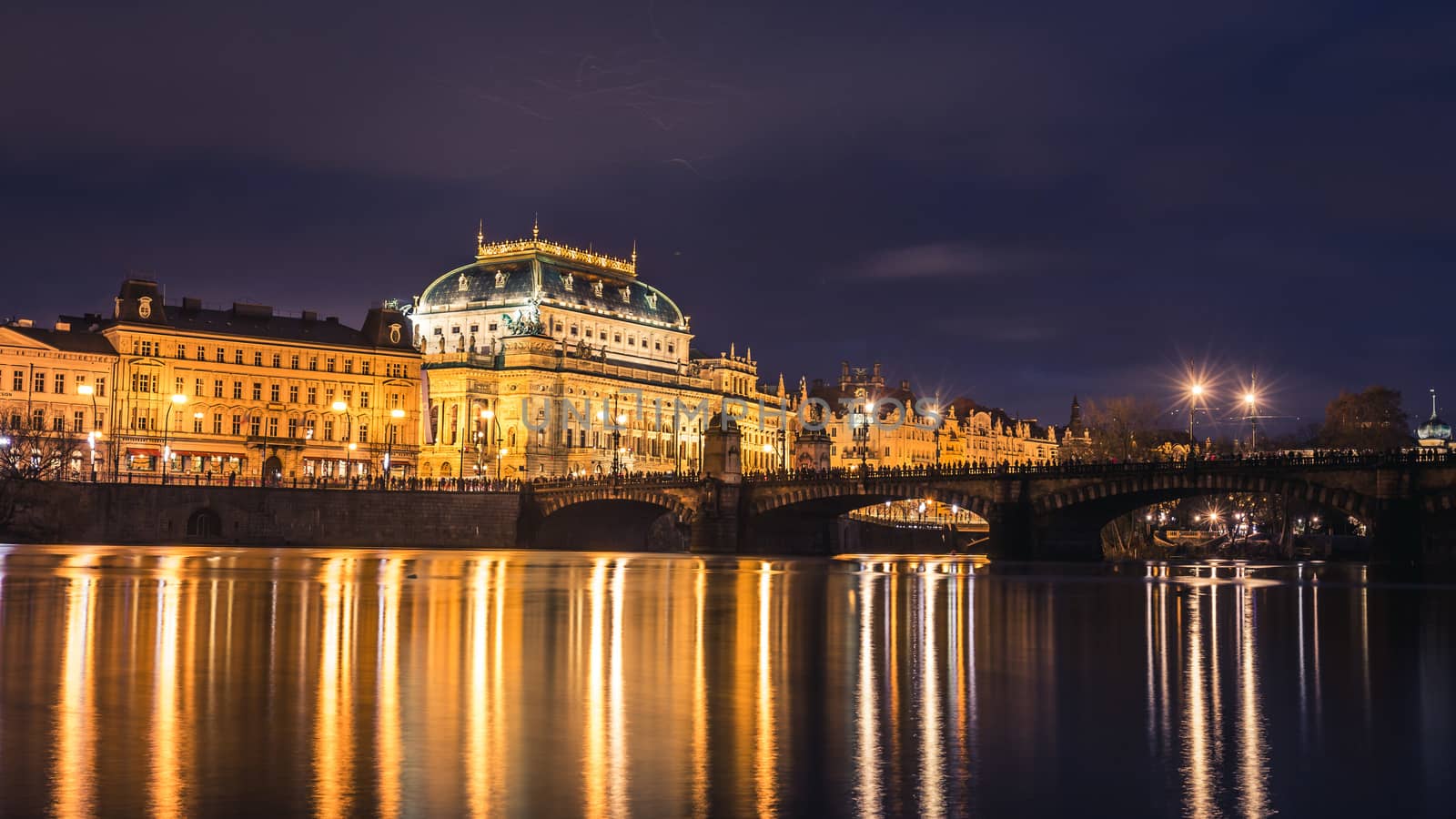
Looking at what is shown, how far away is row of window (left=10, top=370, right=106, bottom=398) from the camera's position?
137625 millimetres

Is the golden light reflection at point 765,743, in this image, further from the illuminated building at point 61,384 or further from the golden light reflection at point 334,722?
the illuminated building at point 61,384

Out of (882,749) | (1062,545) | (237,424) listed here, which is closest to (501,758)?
(882,749)

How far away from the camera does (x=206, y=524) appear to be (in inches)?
5015

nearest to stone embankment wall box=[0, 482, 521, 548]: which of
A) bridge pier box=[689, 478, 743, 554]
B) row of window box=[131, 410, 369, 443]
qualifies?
bridge pier box=[689, 478, 743, 554]

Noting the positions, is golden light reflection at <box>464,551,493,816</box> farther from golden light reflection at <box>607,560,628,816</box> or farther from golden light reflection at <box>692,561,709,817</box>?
golden light reflection at <box>692,561,709,817</box>

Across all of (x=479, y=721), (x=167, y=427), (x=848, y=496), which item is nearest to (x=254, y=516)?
(x=167, y=427)

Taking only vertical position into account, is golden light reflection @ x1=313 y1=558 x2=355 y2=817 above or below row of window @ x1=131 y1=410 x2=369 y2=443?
below

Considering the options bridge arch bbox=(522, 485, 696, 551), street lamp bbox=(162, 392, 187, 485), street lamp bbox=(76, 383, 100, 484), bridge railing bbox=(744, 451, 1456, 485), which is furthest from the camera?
street lamp bbox=(162, 392, 187, 485)

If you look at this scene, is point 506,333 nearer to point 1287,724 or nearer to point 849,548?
point 849,548

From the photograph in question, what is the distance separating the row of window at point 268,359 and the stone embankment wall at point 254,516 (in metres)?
25.3

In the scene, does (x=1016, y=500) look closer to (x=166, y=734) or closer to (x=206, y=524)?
(x=206, y=524)

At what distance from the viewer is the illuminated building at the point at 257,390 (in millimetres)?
145875

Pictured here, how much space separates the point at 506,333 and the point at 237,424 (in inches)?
1995

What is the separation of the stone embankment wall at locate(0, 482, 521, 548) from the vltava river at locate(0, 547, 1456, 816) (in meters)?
70.0
